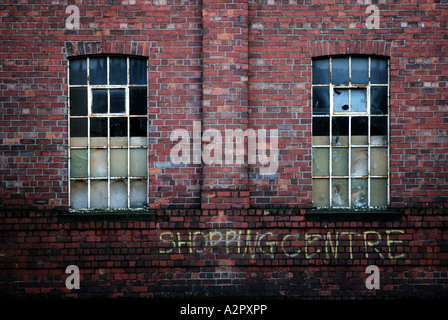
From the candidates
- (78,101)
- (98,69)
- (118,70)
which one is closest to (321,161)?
(118,70)

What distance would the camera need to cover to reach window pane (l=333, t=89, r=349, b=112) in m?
6.02

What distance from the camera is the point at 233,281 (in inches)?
231

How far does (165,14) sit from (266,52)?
1474 mm

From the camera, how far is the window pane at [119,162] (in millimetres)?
5984

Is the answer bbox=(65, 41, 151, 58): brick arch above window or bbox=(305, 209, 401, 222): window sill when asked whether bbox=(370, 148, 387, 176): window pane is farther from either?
bbox=(65, 41, 151, 58): brick arch above window

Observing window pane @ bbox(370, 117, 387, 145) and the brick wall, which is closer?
the brick wall

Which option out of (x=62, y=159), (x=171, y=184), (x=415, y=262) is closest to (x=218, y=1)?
(x=171, y=184)

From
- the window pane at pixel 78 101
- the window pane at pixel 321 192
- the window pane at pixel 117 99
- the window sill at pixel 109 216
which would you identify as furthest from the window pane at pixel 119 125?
the window pane at pixel 321 192

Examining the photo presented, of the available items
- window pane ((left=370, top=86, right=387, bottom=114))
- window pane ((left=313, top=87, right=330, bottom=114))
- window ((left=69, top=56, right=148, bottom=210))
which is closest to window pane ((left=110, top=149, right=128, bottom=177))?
window ((left=69, top=56, right=148, bottom=210))

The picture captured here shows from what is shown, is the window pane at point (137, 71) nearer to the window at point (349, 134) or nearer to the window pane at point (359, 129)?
the window at point (349, 134)

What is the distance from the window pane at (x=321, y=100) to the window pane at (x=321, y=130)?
0.11m

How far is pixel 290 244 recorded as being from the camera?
19.2ft

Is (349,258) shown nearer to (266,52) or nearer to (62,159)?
(266,52)

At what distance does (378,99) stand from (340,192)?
140 centimetres
